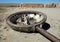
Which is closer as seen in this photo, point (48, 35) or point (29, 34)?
point (48, 35)

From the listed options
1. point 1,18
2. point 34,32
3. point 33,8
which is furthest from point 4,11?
point 34,32

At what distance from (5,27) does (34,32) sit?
359 mm

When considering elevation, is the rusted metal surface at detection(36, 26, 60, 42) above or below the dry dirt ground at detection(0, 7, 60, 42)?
above

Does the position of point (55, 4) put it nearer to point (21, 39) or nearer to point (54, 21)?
point (54, 21)

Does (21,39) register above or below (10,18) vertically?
below

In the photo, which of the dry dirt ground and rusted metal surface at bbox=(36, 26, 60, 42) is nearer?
rusted metal surface at bbox=(36, 26, 60, 42)

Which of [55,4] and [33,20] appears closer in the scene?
[33,20]

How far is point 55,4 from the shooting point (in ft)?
7.48

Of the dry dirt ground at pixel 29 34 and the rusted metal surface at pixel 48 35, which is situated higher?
the rusted metal surface at pixel 48 35

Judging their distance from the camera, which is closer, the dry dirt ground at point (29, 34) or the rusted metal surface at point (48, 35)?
the rusted metal surface at point (48, 35)

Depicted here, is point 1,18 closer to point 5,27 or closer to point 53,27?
point 5,27

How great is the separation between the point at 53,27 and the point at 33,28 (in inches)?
10.6

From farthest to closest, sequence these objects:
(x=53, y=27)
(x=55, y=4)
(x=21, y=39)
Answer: (x=55, y=4) < (x=53, y=27) < (x=21, y=39)

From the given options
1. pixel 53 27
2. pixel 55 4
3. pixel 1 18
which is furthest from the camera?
pixel 55 4
